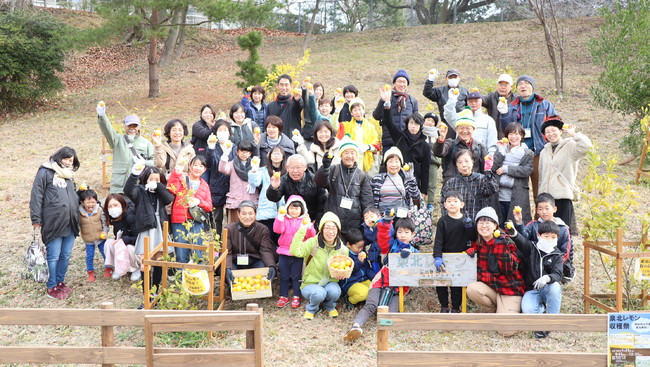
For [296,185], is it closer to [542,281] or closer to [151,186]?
[151,186]

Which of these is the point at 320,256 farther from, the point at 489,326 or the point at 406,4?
the point at 406,4

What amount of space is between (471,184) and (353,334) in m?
1.93

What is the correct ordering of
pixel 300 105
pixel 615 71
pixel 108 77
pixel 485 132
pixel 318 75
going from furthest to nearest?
pixel 108 77 < pixel 318 75 < pixel 615 71 < pixel 300 105 < pixel 485 132

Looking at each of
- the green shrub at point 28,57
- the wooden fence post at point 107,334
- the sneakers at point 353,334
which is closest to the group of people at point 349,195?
the sneakers at point 353,334

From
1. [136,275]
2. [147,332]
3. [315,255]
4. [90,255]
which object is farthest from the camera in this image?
[90,255]

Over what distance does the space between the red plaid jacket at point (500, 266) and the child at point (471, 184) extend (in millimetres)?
553

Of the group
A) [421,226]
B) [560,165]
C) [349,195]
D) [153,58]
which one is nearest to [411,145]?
[349,195]

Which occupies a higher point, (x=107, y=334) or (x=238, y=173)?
(x=238, y=173)

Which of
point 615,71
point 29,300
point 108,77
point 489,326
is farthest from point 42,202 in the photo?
point 108,77

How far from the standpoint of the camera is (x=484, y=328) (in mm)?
4320

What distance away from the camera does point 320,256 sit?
20.9ft

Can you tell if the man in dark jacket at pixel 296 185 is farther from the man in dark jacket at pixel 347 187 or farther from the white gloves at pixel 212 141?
the white gloves at pixel 212 141

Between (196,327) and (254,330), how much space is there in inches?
16.0

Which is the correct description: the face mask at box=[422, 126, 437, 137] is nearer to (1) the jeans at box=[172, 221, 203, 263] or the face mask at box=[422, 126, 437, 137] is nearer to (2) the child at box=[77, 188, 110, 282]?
(1) the jeans at box=[172, 221, 203, 263]
